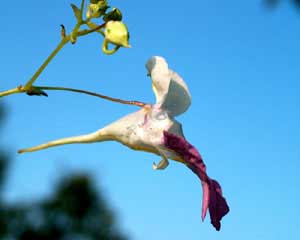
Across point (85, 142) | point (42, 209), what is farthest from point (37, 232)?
point (85, 142)

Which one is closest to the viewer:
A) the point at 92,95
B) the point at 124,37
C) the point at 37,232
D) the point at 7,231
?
the point at 124,37

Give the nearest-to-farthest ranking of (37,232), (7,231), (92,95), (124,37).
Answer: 1. (124,37)
2. (92,95)
3. (7,231)
4. (37,232)

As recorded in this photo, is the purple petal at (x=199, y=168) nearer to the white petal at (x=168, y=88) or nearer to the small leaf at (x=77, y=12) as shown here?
the white petal at (x=168, y=88)

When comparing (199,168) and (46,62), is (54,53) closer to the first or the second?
(46,62)

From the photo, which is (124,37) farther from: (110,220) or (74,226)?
(74,226)

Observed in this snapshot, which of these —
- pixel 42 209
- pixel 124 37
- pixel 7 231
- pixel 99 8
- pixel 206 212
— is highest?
pixel 42 209

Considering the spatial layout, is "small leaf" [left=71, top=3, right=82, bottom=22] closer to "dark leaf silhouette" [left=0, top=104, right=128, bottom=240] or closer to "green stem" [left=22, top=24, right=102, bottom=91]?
"green stem" [left=22, top=24, right=102, bottom=91]

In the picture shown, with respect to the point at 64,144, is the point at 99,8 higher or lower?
higher

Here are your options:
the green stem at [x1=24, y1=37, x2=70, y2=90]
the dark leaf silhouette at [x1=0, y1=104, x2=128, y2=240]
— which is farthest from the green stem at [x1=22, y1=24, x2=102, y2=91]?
the dark leaf silhouette at [x1=0, y1=104, x2=128, y2=240]
